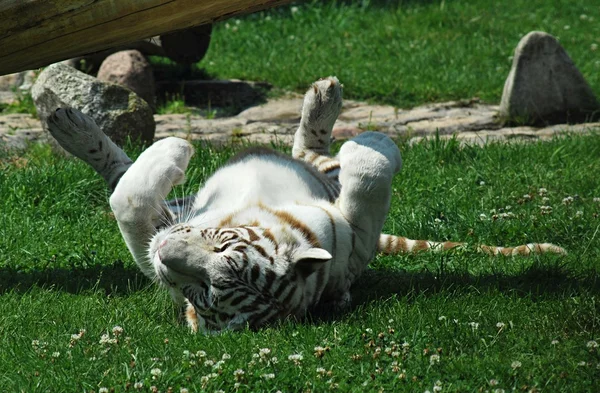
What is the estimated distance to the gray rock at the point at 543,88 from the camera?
341 inches

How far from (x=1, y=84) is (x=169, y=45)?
2.23 meters

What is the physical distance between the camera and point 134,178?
4273 millimetres

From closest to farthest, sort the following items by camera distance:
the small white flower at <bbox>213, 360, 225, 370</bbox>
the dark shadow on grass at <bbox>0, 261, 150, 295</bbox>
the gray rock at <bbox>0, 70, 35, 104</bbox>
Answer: the small white flower at <bbox>213, 360, 225, 370</bbox>
the dark shadow on grass at <bbox>0, 261, 150, 295</bbox>
the gray rock at <bbox>0, 70, 35, 104</bbox>

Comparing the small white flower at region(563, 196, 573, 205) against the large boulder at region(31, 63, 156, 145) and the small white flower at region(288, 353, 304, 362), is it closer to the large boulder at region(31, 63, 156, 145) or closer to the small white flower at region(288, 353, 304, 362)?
the small white flower at region(288, 353, 304, 362)

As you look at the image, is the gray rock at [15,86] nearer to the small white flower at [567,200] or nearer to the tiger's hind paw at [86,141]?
the tiger's hind paw at [86,141]

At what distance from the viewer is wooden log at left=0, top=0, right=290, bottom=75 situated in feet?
14.1

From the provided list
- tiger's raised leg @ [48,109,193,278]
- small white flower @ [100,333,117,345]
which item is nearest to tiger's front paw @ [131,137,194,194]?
tiger's raised leg @ [48,109,193,278]

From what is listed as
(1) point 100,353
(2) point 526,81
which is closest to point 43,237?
(1) point 100,353

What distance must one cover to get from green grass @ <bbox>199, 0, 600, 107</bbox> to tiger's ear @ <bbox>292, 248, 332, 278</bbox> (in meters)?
5.96

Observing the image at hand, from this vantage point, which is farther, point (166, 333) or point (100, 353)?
point (166, 333)

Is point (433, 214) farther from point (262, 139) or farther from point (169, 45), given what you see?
point (169, 45)

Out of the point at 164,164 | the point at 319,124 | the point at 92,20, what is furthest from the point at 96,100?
the point at 164,164

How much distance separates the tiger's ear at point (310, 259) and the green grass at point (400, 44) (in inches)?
235

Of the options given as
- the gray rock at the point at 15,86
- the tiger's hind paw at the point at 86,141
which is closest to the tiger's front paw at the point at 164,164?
the tiger's hind paw at the point at 86,141
